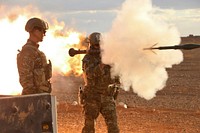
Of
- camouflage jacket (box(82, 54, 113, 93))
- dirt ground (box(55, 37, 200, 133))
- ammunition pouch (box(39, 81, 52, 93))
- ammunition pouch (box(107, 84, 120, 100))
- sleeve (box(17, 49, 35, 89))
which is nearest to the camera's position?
sleeve (box(17, 49, 35, 89))

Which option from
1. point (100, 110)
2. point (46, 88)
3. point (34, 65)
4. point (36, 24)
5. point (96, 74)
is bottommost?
point (100, 110)

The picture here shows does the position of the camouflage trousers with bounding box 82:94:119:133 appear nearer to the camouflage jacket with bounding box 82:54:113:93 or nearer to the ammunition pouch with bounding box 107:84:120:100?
the ammunition pouch with bounding box 107:84:120:100

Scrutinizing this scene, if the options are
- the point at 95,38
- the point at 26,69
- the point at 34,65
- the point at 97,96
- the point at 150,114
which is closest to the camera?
the point at 26,69

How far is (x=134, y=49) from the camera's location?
8.05 metres

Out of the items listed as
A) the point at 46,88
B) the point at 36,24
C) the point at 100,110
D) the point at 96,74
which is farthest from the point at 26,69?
the point at 100,110

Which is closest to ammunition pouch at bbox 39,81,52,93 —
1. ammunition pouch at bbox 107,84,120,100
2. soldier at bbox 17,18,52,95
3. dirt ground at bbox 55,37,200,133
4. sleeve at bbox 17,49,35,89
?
soldier at bbox 17,18,52,95

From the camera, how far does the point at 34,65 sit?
278 inches

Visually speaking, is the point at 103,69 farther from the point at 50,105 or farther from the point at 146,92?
the point at 50,105

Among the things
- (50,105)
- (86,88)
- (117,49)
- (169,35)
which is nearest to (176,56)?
(169,35)

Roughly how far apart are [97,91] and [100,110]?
37 cm

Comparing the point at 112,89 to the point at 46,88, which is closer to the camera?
the point at 46,88

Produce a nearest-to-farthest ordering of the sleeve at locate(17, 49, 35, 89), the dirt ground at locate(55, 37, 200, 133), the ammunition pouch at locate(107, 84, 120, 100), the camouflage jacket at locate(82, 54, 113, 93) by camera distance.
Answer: the sleeve at locate(17, 49, 35, 89) → the camouflage jacket at locate(82, 54, 113, 93) → the ammunition pouch at locate(107, 84, 120, 100) → the dirt ground at locate(55, 37, 200, 133)

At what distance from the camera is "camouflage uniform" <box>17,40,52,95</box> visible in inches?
273

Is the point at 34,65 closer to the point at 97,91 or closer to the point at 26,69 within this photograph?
the point at 26,69
